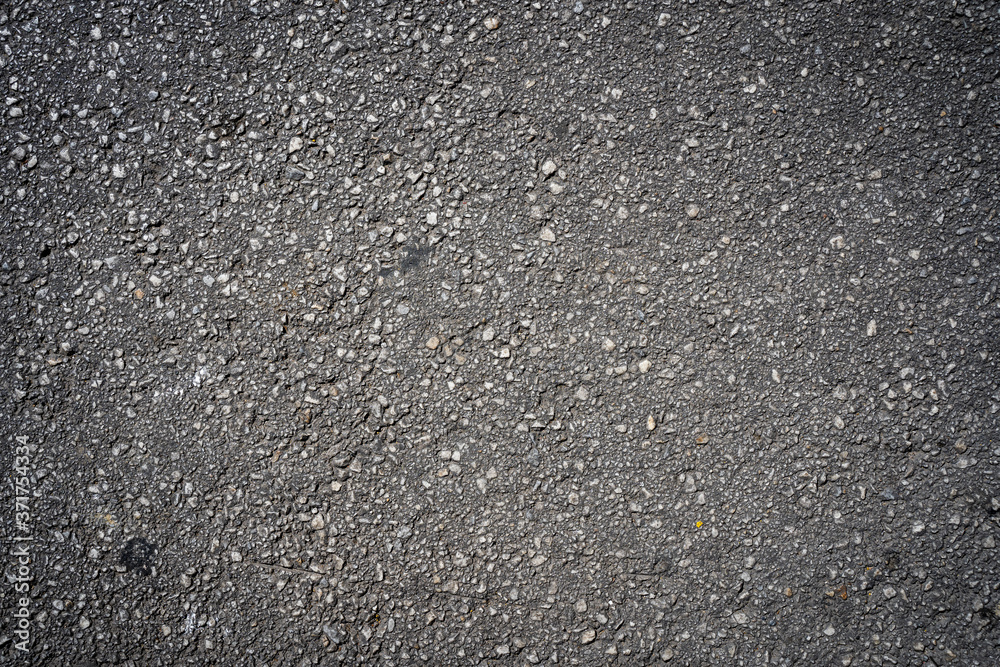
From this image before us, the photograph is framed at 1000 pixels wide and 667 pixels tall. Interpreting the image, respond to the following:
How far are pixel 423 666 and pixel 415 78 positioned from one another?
76.3 inches

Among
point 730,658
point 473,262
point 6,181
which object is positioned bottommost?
point 730,658

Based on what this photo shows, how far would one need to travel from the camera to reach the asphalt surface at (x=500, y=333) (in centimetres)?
185

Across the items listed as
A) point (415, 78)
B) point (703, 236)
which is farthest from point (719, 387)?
point (415, 78)

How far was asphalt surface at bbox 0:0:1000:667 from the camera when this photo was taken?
1.85 metres

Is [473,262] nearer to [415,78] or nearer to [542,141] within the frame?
[542,141]

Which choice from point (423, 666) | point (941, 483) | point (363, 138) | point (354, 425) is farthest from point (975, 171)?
point (423, 666)

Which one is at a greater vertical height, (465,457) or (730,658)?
(465,457)

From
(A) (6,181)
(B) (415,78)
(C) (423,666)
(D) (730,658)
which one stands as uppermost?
(A) (6,181)

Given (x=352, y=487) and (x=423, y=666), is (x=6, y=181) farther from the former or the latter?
(x=423, y=666)

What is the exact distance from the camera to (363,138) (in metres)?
1.87

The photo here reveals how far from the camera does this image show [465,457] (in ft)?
6.13

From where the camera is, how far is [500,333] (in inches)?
73.7

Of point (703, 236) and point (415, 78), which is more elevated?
point (415, 78)

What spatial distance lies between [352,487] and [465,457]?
0.39 metres
